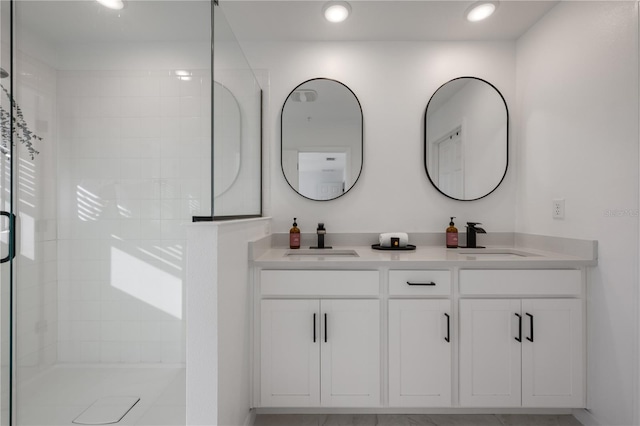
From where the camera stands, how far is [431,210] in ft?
7.35

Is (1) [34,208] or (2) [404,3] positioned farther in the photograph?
(2) [404,3]

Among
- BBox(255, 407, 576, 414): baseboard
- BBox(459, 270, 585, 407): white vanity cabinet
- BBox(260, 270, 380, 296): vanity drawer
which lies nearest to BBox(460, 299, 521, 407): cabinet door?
BBox(459, 270, 585, 407): white vanity cabinet

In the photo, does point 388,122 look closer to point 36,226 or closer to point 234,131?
point 234,131

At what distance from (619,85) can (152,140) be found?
6.81 feet

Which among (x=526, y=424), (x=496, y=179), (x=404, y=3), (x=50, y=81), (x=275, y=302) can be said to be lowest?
(x=526, y=424)

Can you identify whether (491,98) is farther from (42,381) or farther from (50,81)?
(42,381)

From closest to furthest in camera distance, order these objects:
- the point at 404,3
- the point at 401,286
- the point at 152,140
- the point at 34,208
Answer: the point at 34,208
the point at 152,140
the point at 401,286
the point at 404,3

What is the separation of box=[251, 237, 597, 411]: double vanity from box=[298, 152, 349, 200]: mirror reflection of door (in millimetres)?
735

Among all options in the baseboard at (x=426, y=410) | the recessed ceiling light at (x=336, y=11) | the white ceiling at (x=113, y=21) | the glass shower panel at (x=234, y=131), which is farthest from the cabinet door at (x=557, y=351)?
the white ceiling at (x=113, y=21)

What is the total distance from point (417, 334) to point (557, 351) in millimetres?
695

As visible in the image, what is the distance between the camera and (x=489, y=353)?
1598 millimetres

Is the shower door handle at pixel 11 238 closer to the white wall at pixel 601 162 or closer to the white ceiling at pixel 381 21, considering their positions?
the white ceiling at pixel 381 21

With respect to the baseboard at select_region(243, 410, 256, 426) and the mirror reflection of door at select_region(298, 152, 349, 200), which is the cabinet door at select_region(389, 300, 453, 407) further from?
the mirror reflection of door at select_region(298, 152, 349, 200)

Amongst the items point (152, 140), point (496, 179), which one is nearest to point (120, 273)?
point (152, 140)
